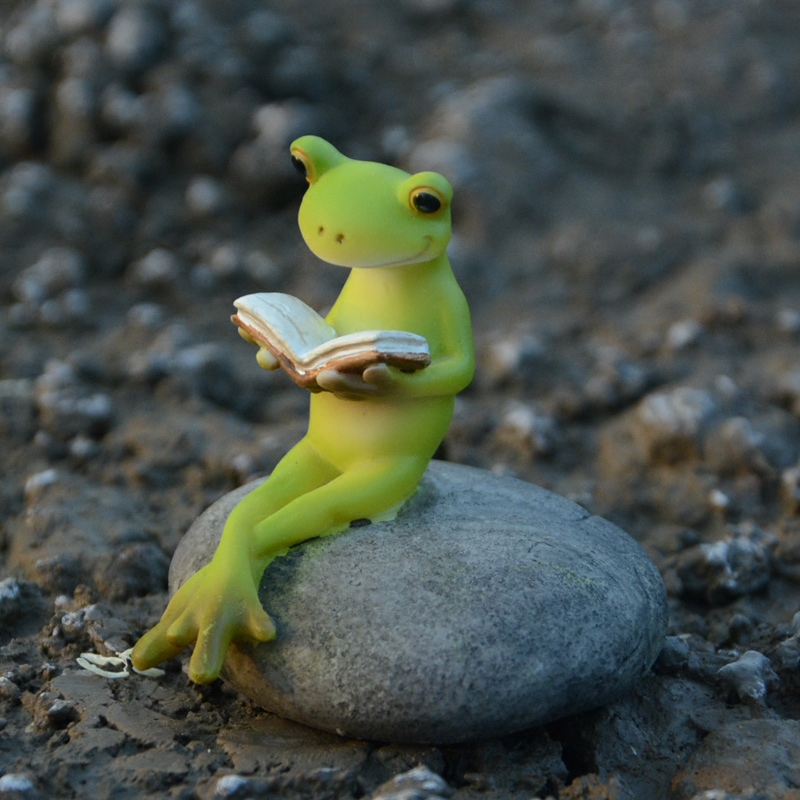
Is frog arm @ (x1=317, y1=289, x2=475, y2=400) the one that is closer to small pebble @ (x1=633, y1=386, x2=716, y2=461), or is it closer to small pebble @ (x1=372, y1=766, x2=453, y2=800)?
small pebble @ (x1=372, y1=766, x2=453, y2=800)

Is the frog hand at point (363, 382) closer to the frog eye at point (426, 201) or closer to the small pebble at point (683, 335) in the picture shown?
the frog eye at point (426, 201)

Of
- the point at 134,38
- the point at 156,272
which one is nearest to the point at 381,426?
the point at 156,272

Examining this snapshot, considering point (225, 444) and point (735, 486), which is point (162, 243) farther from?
point (735, 486)

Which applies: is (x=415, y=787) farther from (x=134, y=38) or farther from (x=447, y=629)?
(x=134, y=38)

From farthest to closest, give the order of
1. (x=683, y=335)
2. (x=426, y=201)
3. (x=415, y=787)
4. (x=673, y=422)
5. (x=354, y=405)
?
1. (x=683, y=335)
2. (x=673, y=422)
3. (x=354, y=405)
4. (x=426, y=201)
5. (x=415, y=787)

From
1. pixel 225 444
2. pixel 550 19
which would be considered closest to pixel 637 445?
pixel 225 444
